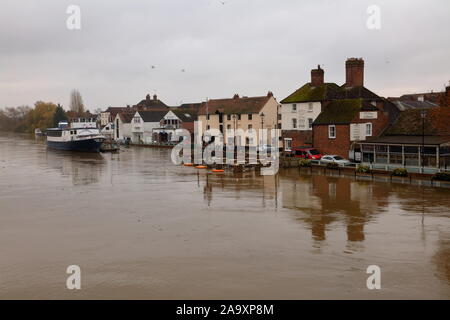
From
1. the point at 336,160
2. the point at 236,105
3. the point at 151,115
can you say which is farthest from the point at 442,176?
the point at 151,115

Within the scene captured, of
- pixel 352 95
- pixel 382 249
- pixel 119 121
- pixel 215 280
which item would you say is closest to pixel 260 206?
pixel 382 249

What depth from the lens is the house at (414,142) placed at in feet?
139

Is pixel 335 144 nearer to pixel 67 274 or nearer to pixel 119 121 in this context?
pixel 67 274

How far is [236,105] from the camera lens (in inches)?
3494

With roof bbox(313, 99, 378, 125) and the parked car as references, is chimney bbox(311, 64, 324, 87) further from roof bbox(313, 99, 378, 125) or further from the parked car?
the parked car

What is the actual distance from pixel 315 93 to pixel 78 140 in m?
50.6

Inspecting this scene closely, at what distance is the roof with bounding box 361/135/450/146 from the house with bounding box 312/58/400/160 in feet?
9.53

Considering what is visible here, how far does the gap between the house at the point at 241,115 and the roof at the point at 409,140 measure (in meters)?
31.3

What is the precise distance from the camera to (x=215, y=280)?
18.0 metres

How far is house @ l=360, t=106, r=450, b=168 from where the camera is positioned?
42219 mm

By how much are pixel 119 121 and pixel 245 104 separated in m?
49.8

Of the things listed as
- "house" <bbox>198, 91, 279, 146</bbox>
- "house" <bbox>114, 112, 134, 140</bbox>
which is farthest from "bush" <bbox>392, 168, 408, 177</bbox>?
"house" <bbox>114, 112, 134, 140</bbox>

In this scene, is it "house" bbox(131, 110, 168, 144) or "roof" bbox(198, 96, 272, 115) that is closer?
"roof" bbox(198, 96, 272, 115)

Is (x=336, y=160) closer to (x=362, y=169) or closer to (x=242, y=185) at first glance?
(x=362, y=169)
